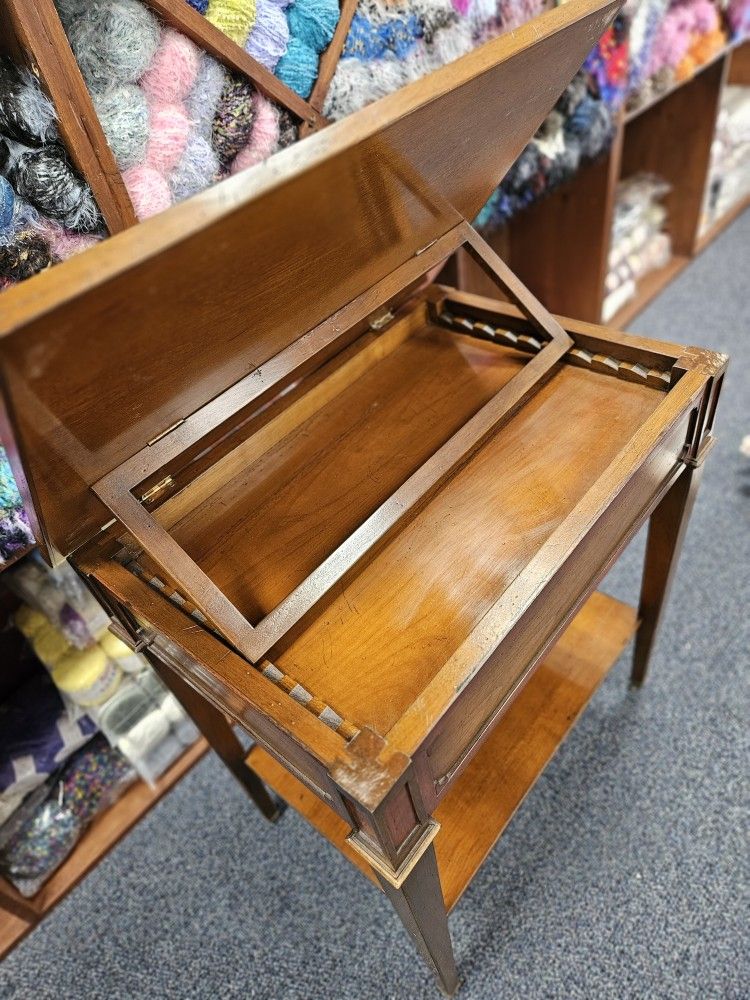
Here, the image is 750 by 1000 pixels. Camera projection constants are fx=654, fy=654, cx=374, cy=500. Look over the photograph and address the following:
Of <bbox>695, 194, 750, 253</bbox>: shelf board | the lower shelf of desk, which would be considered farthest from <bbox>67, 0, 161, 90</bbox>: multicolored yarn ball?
<bbox>695, 194, 750, 253</bbox>: shelf board

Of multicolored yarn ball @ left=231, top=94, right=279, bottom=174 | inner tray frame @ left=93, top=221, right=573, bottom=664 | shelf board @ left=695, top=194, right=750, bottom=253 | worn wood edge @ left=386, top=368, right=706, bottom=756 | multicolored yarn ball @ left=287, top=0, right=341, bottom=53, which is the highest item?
multicolored yarn ball @ left=287, top=0, right=341, bottom=53

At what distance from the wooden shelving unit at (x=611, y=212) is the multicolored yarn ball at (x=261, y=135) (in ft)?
2.30

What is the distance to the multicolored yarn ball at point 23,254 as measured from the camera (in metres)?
0.76

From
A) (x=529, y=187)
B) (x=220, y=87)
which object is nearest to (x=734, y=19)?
(x=529, y=187)

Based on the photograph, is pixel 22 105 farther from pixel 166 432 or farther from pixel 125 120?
pixel 166 432

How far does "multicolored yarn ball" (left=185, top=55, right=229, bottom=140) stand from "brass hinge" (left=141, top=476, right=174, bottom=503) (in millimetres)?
475

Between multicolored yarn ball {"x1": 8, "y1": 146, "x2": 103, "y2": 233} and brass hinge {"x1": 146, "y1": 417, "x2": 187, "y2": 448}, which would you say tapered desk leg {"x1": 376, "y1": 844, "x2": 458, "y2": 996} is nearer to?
brass hinge {"x1": 146, "y1": 417, "x2": 187, "y2": 448}

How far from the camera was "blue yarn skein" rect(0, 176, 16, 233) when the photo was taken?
2.41ft

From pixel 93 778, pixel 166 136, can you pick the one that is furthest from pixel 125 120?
pixel 93 778

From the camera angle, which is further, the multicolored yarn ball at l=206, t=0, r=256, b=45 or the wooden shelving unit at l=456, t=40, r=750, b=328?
the wooden shelving unit at l=456, t=40, r=750, b=328

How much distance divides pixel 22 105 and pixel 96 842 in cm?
129

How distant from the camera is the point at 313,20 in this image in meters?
0.94

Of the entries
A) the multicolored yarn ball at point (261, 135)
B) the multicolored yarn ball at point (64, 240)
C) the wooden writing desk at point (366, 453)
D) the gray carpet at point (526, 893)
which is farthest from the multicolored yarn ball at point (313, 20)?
the gray carpet at point (526, 893)

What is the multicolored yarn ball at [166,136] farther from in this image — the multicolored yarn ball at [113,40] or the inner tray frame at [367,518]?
the inner tray frame at [367,518]
